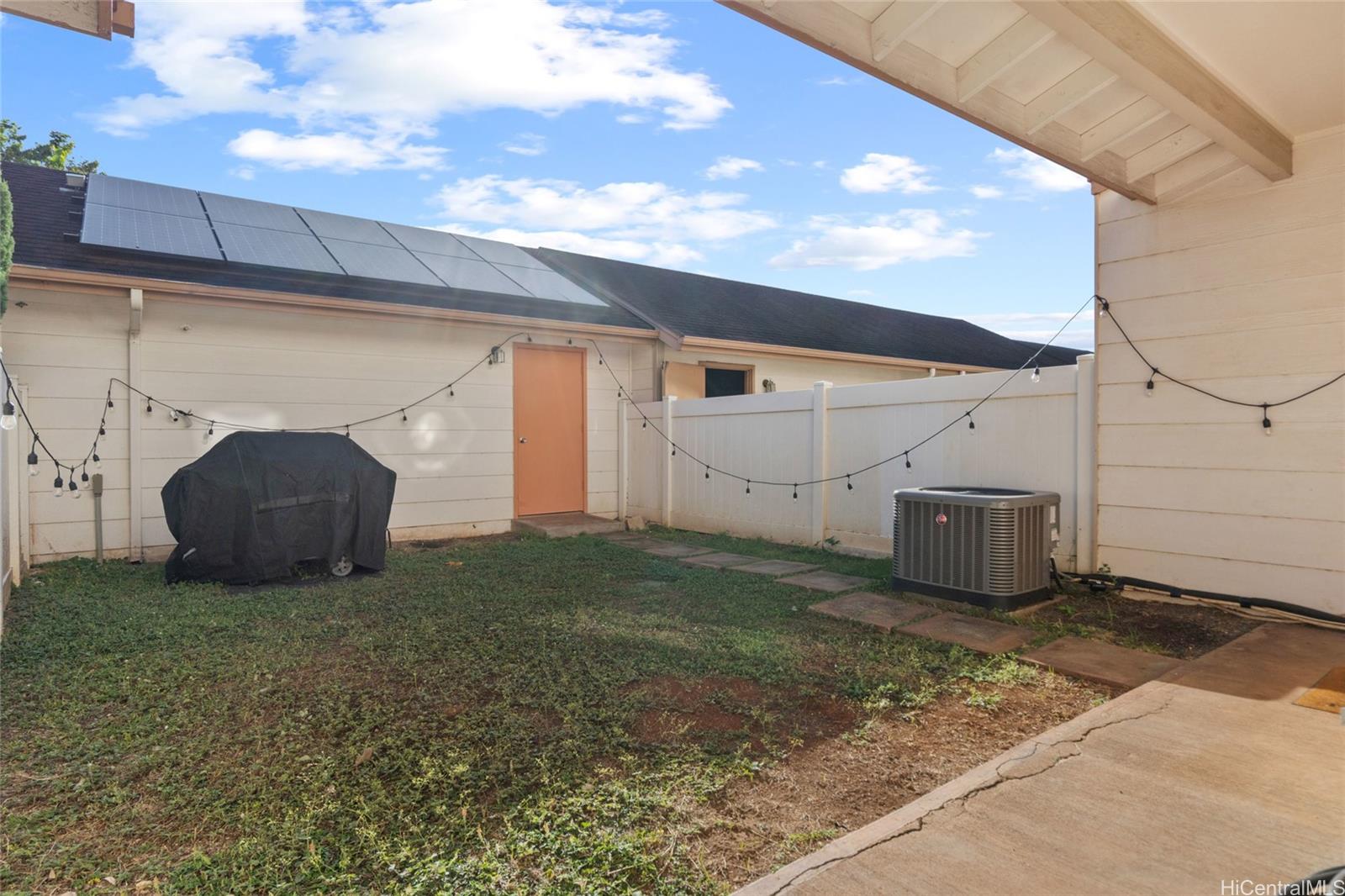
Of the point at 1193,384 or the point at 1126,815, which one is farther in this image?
the point at 1193,384

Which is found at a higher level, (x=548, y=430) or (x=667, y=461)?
(x=548, y=430)

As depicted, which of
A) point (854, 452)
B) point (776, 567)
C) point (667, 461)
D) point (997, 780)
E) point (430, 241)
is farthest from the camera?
point (430, 241)

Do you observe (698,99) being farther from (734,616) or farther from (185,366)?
(185,366)

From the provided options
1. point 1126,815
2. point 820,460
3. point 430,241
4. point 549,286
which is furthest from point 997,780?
point 430,241

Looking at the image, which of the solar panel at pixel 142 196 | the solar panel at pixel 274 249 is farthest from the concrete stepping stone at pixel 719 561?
the solar panel at pixel 142 196

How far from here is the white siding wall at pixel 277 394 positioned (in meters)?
6.12

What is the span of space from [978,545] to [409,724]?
374 cm

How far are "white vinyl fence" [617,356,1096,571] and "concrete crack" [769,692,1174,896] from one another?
2736 millimetres

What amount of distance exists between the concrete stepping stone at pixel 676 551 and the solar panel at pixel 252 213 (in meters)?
6.05

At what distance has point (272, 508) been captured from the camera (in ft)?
18.0

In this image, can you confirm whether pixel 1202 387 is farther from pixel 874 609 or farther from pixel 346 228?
pixel 346 228

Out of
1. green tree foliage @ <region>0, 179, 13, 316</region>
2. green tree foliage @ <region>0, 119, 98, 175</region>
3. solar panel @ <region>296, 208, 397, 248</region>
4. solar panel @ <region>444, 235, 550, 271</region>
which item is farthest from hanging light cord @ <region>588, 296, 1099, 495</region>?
green tree foliage @ <region>0, 119, 98, 175</region>

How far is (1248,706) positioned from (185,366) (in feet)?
27.4

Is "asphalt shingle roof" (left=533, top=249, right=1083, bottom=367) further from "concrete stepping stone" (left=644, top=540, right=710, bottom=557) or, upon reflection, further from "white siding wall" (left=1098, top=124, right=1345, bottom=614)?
"white siding wall" (left=1098, top=124, right=1345, bottom=614)
